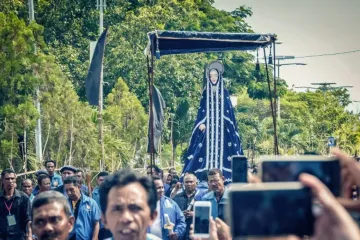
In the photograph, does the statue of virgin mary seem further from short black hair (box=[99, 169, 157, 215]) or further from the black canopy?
short black hair (box=[99, 169, 157, 215])

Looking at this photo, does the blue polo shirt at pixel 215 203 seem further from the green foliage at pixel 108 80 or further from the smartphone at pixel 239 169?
the green foliage at pixel 108 80

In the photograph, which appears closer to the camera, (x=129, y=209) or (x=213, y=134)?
(x=129, y=209)

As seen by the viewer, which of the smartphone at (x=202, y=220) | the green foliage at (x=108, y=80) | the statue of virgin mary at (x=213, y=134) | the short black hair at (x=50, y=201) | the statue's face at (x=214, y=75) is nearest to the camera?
the smartphone at (x=202, y=220)

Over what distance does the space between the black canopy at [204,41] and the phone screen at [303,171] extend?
35.3 ft

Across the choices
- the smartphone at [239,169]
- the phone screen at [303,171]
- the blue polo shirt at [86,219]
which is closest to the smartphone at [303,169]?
the phone screen at [303,171]

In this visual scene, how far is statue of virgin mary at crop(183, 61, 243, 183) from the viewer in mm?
15016

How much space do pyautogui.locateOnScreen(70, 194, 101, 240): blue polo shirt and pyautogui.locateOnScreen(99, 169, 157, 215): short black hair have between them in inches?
188

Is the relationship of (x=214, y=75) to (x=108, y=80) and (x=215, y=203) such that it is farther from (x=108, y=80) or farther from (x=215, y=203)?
(x=108, y=80)

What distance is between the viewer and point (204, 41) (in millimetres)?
14484

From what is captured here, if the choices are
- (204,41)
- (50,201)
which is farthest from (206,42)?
(50,201)

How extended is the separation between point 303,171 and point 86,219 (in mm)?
7481

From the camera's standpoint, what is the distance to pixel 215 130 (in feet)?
49.5

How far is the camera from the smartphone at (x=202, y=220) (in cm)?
460

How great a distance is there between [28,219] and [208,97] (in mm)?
4524
